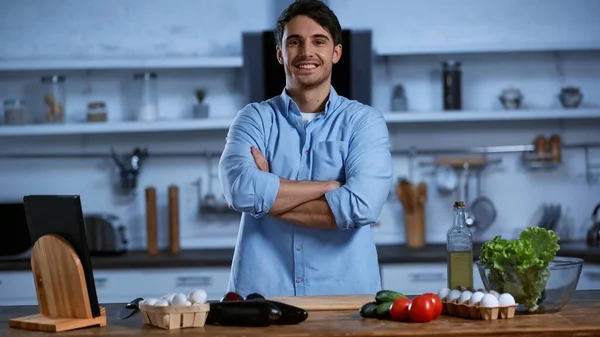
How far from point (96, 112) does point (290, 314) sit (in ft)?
10.0

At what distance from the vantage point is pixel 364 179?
2.80 meters

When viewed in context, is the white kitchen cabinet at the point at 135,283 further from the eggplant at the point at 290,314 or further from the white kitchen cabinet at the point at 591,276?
the eggplant at the point at 290,314

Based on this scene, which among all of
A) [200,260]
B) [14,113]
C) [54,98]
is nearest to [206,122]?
[200,260]

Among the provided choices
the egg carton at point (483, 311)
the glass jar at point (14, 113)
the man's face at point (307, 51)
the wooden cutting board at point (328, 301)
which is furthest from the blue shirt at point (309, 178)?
the glass jar at point (14, 113)

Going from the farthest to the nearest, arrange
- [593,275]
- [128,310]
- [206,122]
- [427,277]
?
[206,122] < [427,277] < [593,275] < [128,310]

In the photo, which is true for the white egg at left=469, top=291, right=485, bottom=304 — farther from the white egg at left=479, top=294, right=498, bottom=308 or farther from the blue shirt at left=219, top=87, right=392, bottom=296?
the blue shirt at left=219, top=87, right=392, bottom=296

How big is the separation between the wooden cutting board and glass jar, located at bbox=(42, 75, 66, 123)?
280 centimetres

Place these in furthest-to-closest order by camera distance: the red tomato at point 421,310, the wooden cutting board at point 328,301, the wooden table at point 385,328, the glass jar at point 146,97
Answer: the glass jar at point 146,97, the wooden cutting board at point 328,301, the red tomato at point 421,310, the wooden table at point 385,328

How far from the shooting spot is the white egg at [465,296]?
230 centimetres

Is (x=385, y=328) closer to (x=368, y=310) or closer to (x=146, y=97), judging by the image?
(x=368, y=310)

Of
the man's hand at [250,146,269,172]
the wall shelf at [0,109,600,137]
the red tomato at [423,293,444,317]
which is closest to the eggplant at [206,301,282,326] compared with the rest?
the red tomato at [423,293,444,317]

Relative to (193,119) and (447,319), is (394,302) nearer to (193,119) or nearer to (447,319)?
(447,319)

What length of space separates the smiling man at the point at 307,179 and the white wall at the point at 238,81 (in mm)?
2291

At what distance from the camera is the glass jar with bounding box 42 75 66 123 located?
16.5 ft
